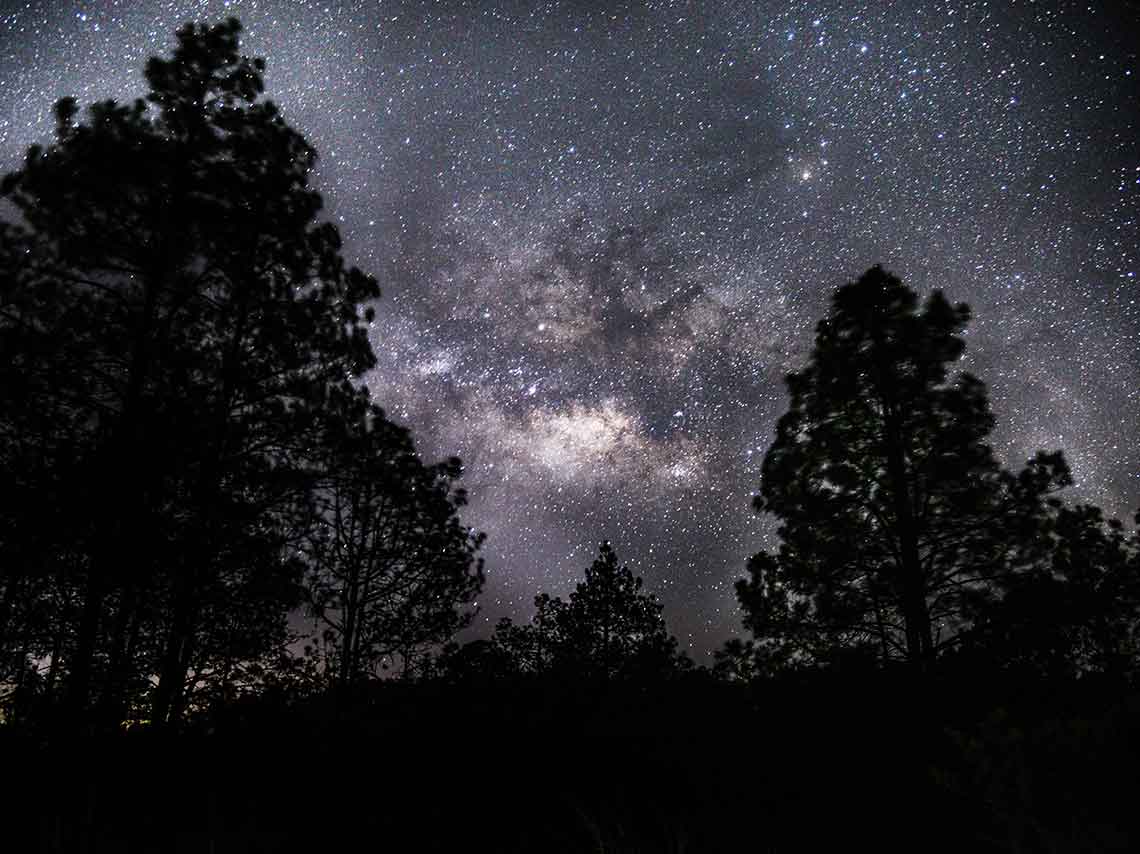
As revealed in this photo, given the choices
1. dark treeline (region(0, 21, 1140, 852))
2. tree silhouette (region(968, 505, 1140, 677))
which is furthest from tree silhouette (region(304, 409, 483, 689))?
tree silhouette (region(968, 505, 1140, 677))

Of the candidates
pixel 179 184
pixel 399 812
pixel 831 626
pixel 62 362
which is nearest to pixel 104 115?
pixel 179 184

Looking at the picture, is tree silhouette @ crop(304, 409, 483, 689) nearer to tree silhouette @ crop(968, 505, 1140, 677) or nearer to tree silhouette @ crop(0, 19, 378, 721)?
tree silhouette @ crop(0, 19, 378, 721)

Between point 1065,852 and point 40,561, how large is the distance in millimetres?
10862

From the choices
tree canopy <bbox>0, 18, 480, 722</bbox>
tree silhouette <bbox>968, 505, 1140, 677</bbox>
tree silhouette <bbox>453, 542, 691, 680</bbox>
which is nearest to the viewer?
tree canopy <bbox>0, 18, 480, 722</bbox>

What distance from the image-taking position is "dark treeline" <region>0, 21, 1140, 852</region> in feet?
19.0

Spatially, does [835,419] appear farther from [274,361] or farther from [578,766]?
[274,361]

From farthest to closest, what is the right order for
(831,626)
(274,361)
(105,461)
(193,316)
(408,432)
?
(408,432)
(831,626)
(274,361)
(193,316)
(105,461)

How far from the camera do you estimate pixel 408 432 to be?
48.2 feet

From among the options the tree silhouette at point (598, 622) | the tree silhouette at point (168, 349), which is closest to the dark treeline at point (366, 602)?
the tree silhouette at point (168, 349)

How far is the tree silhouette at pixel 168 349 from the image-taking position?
8.17m

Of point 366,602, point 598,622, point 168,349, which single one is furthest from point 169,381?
point 598,622

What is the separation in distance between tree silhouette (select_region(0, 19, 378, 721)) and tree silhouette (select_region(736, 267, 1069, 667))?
31.5 feet

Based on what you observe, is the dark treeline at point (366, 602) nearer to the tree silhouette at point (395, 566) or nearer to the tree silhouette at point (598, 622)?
the tree silhouette at point (395, 566)

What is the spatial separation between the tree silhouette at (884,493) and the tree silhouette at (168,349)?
9615 millimetres
